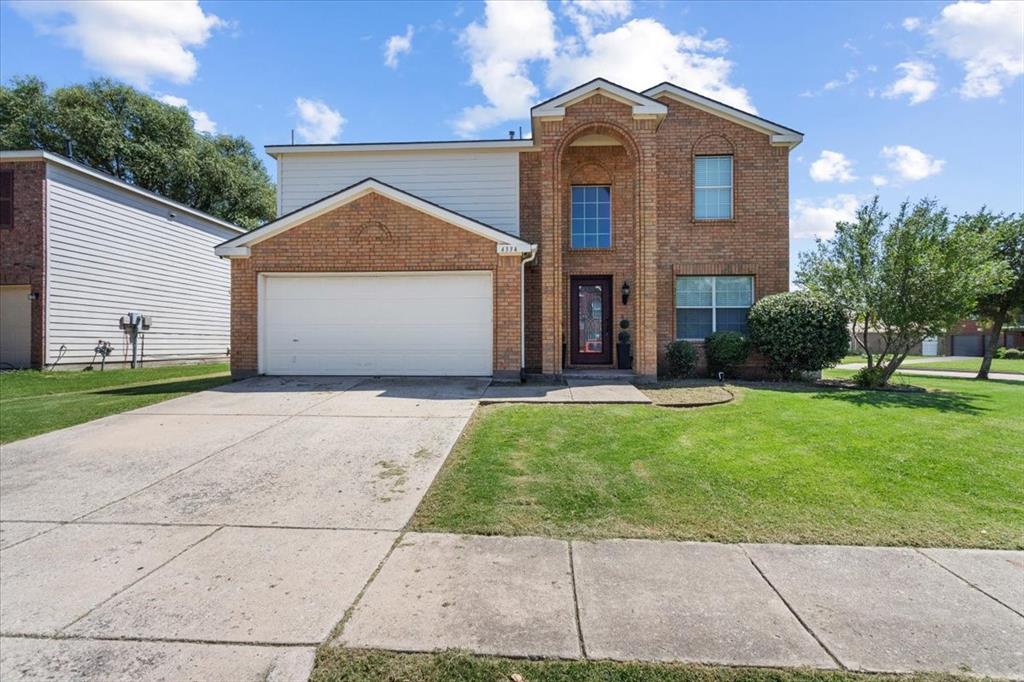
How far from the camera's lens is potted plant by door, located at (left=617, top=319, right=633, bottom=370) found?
12.2m

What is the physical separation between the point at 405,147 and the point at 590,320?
262 inches

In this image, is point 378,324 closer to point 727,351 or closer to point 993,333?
point 727,351

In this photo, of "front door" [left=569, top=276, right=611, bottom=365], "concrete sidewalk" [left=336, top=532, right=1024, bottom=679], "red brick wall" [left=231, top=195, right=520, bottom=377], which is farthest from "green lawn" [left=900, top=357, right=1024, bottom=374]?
"concrete sidewalk" [left=336, top=532, right=1024, bottom=679]

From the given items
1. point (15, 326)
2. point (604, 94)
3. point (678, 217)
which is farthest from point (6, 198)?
point (678, 217)

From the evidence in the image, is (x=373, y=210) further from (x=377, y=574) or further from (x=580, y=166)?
(x=377, y=574)

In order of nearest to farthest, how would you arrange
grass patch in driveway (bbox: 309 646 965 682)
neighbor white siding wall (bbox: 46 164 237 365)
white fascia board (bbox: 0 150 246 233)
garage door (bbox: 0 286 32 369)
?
grass patch in driveway (bbox: 309 646 965 682) → white fascia board (bbox: 0 150 246 233) → garage door (bbox: 0 286 32 369) → neighbor white siding wall (bbox: 46 164 237 365)

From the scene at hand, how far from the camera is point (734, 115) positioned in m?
12.4

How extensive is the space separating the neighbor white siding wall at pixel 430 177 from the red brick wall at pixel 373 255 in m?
2.40

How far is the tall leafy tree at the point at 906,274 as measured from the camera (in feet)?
31.5

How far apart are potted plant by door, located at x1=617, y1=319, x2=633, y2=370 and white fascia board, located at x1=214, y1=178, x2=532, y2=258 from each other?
11.2 ft

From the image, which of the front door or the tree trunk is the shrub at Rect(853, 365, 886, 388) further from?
the tree trunk

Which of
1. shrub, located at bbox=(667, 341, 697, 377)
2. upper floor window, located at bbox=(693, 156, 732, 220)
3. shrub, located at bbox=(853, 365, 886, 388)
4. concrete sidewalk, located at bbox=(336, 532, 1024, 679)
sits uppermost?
upper floor window, located at bbox=(693, 156, 732, 220)

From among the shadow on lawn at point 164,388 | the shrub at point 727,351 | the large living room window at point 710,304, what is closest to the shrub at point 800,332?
the shrub at point 727,351

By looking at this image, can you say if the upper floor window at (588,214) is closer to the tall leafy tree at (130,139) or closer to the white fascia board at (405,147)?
the white fascia board at (405,147)
